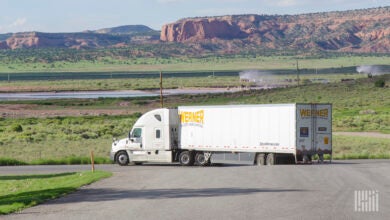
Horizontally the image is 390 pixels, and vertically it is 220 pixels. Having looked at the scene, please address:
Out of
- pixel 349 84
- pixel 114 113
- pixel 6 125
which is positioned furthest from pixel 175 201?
pixel 349 84

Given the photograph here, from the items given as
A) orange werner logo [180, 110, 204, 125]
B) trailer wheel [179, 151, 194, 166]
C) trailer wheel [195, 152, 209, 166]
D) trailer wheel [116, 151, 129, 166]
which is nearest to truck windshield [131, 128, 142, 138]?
trailer wheel [116, 151, 129, 166]

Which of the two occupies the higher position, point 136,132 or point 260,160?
point 136,132

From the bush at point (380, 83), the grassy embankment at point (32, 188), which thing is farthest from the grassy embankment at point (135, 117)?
the grassy embankment at point (32, 188)

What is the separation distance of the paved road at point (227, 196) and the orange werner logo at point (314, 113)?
4284mm

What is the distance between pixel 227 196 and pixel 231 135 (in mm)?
15523

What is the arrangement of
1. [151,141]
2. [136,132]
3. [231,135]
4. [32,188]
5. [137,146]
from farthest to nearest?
[136,132]
[137,146]
[151,141]
[231,135]
[32,188]

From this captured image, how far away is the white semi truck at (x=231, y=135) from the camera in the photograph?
36875 millimetres

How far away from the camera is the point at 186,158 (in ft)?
135

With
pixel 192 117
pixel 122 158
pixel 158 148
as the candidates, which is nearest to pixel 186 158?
pixel 158 148

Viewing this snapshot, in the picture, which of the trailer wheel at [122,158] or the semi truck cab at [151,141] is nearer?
the semi truck cab at [151,141]

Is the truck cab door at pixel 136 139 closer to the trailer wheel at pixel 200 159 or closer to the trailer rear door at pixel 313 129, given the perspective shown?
the trailer wheel at pixel 200 159

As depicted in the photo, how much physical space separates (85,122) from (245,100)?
107 ft

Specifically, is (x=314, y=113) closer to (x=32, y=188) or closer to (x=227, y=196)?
(x=32, y=188)

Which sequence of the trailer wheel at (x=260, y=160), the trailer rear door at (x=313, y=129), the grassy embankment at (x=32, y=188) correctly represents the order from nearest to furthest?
the grassy embankment at (x=32, y=188)
the trailer rear door at (x=313, y=129)
the trailer wheel at (x=260, y=160)
